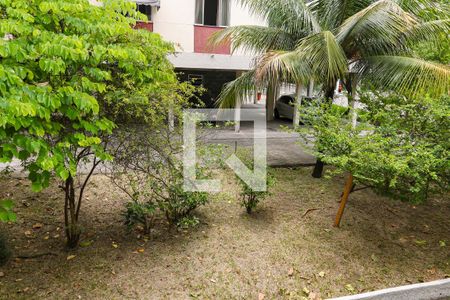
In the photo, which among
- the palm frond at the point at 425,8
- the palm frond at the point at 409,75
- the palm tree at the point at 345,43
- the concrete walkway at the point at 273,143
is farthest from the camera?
the concrete walkway at the point at 273,143

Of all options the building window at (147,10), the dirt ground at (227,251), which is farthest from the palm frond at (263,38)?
the building window at (147,10)

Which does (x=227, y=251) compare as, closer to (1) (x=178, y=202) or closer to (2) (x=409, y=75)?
(1) (x=178, y=202)

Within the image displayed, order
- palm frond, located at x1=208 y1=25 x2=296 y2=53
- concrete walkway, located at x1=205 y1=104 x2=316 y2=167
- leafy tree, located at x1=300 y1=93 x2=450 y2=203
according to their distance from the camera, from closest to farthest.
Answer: leafy tree, located at x1=300 y1=93 x2=450 y2=203 < palm frond, located at x1=208 y1=25 x2=296 y2=53 < concrete walkway, located at x1=205 y1=104 x2=316 y2=167

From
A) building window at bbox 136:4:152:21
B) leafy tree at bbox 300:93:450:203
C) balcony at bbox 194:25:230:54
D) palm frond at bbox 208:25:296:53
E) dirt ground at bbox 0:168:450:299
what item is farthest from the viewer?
balcony at bbox 194:25:230:54

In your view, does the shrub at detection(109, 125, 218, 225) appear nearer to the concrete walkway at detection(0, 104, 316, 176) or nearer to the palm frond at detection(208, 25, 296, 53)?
the concrete walkway at detection(0, 104, 316, 176)

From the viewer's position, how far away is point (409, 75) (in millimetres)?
→ 6891

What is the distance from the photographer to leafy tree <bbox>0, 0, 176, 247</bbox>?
3008mm

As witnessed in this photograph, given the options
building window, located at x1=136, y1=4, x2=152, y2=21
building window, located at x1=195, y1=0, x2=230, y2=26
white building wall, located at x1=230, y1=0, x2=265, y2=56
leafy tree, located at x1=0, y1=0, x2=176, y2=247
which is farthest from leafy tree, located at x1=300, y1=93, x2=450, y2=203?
building window, located at x1=136, y1=4, x2=152, y2=21

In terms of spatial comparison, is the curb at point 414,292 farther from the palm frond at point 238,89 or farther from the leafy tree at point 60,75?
the palm frond at point 238,89

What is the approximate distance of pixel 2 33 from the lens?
3191mm

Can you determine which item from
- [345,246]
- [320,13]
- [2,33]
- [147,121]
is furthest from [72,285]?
[320,13]

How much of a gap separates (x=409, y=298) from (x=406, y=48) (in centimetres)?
590

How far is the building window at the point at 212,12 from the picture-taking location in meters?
14.2

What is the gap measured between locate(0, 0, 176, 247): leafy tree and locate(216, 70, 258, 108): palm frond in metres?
3.88
